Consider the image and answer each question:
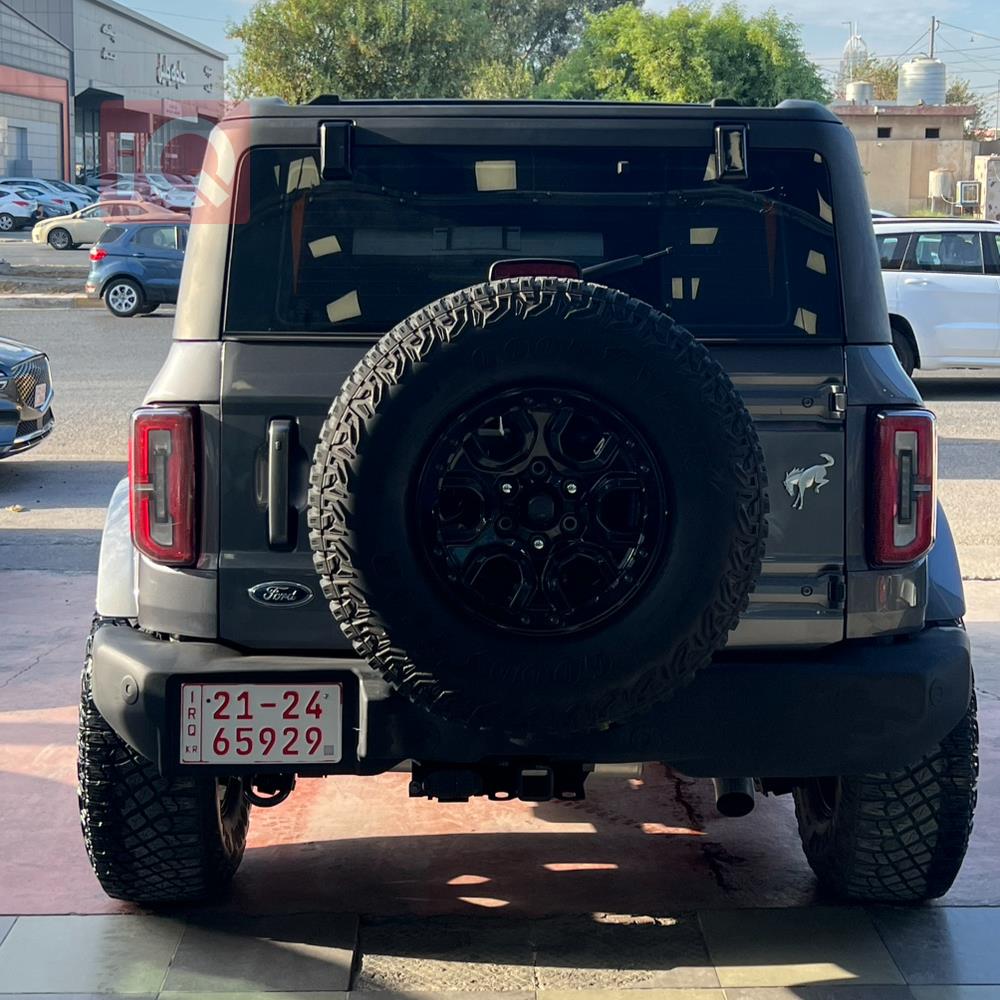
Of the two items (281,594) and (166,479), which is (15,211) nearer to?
(166,479)

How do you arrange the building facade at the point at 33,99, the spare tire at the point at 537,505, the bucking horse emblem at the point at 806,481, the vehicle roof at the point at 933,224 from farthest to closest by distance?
the building facade at the point at 33,99, the vehicle roof at the point at 933,224, the bucking horse emblem at the point at 806,481, the spare tire at the point at 537,505

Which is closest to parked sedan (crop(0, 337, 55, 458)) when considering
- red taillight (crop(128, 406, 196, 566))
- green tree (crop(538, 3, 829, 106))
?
red taillight (crop(128, 406, 196, 566))

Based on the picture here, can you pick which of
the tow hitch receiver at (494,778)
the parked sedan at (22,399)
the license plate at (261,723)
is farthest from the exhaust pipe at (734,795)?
the parked sedan at (22,399)

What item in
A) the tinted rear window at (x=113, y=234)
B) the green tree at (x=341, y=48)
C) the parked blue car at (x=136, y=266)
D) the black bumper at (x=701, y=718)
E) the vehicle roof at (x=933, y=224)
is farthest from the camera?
the green tree at (x=341, y=48)

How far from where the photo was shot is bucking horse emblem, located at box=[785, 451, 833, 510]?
3.40m

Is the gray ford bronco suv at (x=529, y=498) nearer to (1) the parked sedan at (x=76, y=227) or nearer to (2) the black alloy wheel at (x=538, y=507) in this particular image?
(2) the black alloy wheel at (x=538, y=507)

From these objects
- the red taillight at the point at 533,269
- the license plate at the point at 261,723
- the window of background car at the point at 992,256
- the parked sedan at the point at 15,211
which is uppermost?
the parked sedan at the point at 15,211

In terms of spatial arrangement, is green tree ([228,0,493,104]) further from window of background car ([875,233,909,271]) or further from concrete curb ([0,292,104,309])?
window of background car ([875,233,909,271])

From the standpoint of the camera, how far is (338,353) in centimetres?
343

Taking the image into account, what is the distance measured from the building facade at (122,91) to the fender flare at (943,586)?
2695 inches

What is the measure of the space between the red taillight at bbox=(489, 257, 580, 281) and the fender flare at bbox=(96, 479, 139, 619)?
1.05 metres

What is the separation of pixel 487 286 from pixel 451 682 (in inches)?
30.8

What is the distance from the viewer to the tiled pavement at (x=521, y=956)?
3.45 meters

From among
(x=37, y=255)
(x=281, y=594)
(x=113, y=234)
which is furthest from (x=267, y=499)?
(x=37, y=255)
